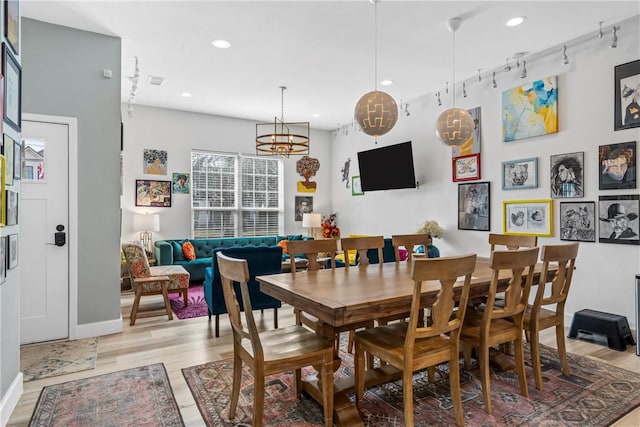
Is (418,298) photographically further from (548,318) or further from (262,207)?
(262,207)

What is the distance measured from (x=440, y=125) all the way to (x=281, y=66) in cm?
218

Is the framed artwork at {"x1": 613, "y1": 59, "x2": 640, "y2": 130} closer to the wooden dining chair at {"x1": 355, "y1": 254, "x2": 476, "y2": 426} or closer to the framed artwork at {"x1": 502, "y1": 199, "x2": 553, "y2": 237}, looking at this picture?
the framed artwork at {"x1": 502, "y1": 199, "x2": 553, "y2": 237}

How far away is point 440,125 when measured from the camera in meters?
3.49

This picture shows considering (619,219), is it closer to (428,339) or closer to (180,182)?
(428,339)

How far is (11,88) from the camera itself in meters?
2.29

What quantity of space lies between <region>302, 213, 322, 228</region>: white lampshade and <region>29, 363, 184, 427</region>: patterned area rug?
16.0 ft

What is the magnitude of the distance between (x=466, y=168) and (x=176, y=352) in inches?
166

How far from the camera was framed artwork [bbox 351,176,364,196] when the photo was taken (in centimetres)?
738

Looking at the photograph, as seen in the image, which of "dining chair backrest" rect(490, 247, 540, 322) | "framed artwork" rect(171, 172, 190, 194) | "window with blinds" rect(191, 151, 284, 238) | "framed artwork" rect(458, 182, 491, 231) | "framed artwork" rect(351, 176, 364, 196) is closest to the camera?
"dining chair backrest" rect(490, 247, 540, 322)

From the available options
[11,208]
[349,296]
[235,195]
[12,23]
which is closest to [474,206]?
[349,296]

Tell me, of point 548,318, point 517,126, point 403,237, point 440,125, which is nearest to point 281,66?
point 440,125

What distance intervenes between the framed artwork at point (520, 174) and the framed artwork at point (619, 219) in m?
0.77

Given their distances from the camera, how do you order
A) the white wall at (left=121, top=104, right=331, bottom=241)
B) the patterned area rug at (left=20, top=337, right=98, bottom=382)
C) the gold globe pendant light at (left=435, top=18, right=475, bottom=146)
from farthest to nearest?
the white wall at (left=121, top=104, right=331, bottom=241)
the gold globe pendant light at (left=435, top=18, right=475, bottom=146)
the patterned area rug at (left=20, top=337, right=98, bottom=382)

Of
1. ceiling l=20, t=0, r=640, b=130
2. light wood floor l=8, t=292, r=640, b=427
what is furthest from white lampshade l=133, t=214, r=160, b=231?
light wood floor l=8, t=292, r=640, b=427
